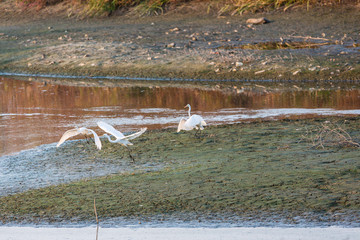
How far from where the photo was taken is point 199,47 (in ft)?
55.8

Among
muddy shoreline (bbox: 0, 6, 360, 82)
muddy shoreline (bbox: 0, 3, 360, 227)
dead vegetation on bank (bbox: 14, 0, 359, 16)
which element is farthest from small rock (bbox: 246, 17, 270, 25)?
dead vegetation on bank (bbox: 14, 0, 359, 16)

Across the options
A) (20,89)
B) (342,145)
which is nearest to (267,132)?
(342,145)

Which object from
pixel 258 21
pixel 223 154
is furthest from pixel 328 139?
pixel 258 21

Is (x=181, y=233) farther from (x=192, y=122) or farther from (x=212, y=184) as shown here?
(x=192, y=122)

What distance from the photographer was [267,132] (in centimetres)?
819

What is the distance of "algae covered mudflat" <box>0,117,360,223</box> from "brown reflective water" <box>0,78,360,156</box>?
1.81 m

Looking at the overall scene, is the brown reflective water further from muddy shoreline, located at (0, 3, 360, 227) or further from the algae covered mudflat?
the algae covered mudflat

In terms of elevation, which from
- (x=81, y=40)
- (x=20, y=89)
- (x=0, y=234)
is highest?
(x=81, y=40)

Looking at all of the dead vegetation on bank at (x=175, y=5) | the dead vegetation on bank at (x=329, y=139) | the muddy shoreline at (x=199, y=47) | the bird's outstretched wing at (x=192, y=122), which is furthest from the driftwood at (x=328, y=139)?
the dead vegetation on bank at (x=175, y=5)

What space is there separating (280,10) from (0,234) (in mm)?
16522

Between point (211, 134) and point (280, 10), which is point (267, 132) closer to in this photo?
point (211, 134)

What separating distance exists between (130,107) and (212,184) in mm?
6066

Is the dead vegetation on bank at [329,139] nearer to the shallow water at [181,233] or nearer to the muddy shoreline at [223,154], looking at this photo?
the muddy shoreline at [223,154]

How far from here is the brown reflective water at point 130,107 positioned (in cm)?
965
